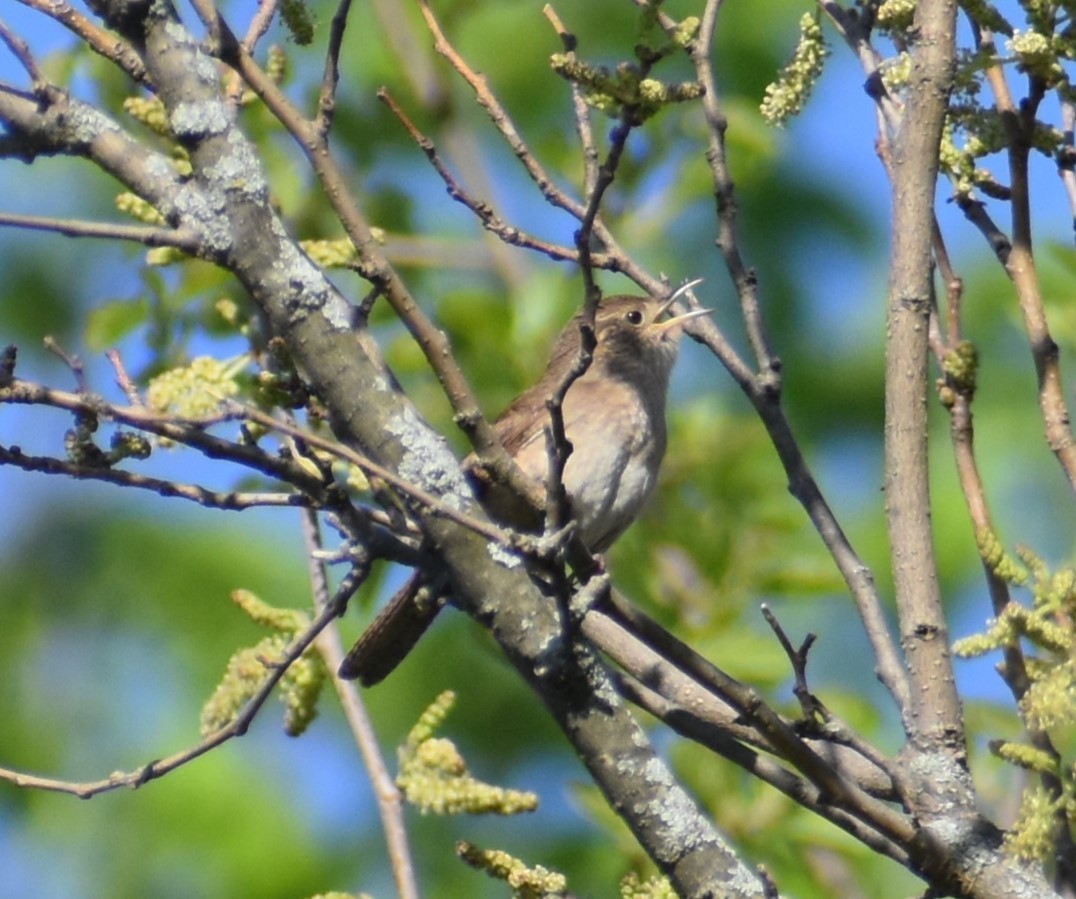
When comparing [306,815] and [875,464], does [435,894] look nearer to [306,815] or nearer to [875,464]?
[306,815]

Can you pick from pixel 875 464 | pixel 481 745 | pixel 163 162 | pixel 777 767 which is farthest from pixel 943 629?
pixel 875 464

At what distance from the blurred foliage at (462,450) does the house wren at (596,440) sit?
5.6 inches

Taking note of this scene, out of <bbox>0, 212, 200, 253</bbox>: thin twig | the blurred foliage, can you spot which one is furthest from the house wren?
<bbox>0, 212, 200, 253</bbox>: thin twig

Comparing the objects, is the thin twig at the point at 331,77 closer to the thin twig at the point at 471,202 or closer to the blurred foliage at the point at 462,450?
the thin twig at the point at 471,202

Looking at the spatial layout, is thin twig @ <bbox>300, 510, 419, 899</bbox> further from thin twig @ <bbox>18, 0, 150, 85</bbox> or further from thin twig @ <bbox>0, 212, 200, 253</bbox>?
thin twig @ <bbox>18, 0, 150, 85</bbox>

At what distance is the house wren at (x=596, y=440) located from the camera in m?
4.05

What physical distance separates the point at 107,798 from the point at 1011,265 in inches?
218

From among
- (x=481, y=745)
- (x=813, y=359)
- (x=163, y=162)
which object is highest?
(x=813, y=359)

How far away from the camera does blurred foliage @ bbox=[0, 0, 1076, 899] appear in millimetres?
4238

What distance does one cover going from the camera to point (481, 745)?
6875mm

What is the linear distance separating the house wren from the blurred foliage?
14 cm

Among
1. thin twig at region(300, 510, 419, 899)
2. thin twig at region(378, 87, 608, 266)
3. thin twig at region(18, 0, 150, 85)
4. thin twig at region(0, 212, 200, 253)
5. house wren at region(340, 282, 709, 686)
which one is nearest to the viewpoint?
thin twig at region(0, 212, 200, 253)

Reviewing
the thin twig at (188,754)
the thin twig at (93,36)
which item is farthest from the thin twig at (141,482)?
the thin twig at (93,36)

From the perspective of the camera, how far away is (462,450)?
528cm
